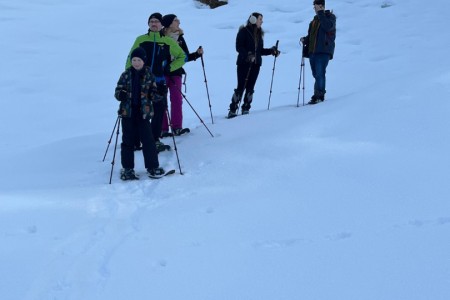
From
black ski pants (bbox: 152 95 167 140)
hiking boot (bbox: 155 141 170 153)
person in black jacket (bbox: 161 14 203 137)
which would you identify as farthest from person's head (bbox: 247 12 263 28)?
hiking boot (bbox: 155 141 170 153)

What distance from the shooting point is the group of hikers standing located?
587 centimetres

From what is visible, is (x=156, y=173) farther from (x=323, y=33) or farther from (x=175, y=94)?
(x=323, y=33)

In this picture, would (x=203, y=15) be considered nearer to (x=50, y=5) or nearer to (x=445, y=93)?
(x=50, y=5)

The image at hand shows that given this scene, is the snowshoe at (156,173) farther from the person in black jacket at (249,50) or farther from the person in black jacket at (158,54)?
the person in black jacket at (249,50)

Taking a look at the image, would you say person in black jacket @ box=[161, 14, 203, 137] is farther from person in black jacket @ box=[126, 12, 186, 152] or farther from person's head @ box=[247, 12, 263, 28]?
person's head @ box=[247, 12, 263, 28]

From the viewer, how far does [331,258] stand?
3.59m

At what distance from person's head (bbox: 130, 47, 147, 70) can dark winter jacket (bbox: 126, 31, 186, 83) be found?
65 cm

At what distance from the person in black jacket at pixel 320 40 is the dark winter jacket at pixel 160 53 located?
8.86 ft

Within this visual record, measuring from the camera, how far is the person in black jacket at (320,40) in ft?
27.4

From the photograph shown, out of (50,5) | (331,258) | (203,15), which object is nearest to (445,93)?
(331,258)

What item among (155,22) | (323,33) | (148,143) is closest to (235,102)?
(323,33)

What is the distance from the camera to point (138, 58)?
574cm

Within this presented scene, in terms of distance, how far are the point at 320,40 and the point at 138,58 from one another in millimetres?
3851

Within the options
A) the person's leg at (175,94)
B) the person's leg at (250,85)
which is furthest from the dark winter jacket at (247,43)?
the person's leg at (175,94)
